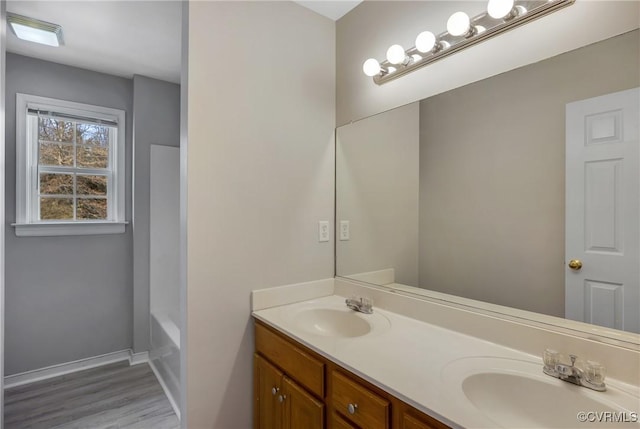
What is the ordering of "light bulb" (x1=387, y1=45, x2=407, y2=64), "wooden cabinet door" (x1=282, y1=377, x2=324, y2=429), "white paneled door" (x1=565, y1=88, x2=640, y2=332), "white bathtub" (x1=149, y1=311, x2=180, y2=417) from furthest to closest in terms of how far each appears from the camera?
"white bathtub" (x1=149, y1=311, x2=180, y2=417) → "light bulb" (x1=387, y1=45, x2=407, y2=64) → "wooden cabinet door" (x1=282, y1=377, x2=324, y2=429) → "white paneled door" (x1=565, y1=88, x2=640, y2=332)

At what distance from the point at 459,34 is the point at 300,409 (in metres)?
1.61

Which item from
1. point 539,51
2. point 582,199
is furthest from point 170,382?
point 539,51

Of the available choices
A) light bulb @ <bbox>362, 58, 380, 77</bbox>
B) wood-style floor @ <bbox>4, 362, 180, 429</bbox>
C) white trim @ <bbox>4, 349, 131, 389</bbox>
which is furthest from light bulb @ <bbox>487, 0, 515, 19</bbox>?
white trim @ <bbox>4, 349, 131, 389</bbox>

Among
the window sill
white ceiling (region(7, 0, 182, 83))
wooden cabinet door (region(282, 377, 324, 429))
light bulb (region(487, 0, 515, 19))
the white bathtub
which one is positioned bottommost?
the white bathtub

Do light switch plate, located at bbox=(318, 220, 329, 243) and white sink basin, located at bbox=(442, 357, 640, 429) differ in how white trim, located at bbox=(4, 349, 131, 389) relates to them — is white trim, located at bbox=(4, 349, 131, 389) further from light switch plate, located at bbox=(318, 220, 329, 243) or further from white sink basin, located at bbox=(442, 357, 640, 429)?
white sink basin, located at bbox=(442, 357, 640, 429)

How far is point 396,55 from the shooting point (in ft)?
4.79

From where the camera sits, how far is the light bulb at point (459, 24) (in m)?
1.19

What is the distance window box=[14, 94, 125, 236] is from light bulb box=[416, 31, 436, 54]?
2648 millimetres

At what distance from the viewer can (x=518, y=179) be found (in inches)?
45.4

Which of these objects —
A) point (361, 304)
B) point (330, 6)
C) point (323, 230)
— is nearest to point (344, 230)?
point (323, 230)

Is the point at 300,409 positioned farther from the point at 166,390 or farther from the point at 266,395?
the point at 166,390

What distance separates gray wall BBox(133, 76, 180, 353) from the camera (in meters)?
2.76

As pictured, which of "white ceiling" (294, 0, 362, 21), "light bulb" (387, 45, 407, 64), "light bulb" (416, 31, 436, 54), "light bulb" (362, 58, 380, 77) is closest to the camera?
"light bulb" (416, 31, 436, 54)

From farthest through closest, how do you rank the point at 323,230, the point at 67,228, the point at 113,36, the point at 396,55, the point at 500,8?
1. the point at 67,228
2. the point at 113,36
3. the point at 323,230
4. the point at 396,55
5. the point at 500,8
